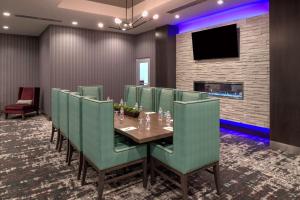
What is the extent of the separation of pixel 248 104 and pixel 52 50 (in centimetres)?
541

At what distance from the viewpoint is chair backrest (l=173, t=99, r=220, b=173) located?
6.75ft

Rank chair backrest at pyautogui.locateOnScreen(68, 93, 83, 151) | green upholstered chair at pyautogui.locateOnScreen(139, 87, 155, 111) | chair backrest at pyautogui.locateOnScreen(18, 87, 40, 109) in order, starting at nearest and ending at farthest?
chair backrest at pyautogui.locateOnScreen(68, 93, 83, 151)
green upholstered chair at pyautogui.locateOnScreen(139, 87, 155, 111)
chair backrest at pyautogui.locateOnScreen(18, 87, 40, 109)

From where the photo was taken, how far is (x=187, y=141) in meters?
2.07

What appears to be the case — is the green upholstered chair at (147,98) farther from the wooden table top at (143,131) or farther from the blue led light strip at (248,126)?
the blue led light strip at (248,126)

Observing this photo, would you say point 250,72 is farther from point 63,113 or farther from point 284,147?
point 63,113

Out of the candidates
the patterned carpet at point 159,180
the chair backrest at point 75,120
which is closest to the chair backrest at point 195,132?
the patterned carpet at point 159,180

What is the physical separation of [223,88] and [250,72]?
824 mm

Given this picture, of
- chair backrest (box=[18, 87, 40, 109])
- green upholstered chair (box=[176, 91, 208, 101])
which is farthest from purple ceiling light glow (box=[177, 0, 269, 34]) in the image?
chair backrest (box=[18, 87, 40, 109])

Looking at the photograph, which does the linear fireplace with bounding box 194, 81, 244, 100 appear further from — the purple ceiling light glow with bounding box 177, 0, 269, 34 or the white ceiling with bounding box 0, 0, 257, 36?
the white ceiling with bounding box 0, 0, 257, 36

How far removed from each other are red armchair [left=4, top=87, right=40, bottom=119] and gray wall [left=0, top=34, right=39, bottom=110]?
23.3 inches

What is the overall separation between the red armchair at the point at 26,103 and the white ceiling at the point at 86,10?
81.9 inches

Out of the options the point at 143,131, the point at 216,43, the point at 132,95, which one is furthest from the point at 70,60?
the point at 143,131

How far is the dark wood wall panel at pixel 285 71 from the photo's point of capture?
11.8 feet

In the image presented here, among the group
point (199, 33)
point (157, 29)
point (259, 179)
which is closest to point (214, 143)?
point (259, 179)
